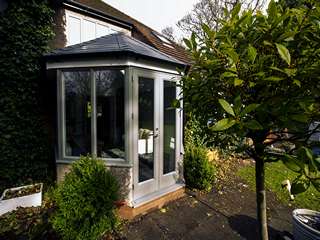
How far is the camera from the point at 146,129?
537cm

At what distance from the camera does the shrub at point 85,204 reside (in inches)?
138

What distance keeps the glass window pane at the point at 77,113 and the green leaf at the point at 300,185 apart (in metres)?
4.59

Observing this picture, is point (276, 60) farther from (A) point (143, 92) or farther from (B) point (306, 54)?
(A) point (143, 92)

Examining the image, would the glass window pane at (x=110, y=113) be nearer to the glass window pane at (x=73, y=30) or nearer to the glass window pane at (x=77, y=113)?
the glass window pane at (x=77, y=113)

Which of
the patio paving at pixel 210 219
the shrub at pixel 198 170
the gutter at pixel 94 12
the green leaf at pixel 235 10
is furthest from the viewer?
the gutter at pixel 94 12

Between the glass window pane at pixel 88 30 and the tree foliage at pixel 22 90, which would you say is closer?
the tree foliage at pixel 22 90

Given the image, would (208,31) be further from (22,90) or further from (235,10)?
(22,90)

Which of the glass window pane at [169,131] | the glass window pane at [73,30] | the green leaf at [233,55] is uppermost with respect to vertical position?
the glass window pane at [73,30]

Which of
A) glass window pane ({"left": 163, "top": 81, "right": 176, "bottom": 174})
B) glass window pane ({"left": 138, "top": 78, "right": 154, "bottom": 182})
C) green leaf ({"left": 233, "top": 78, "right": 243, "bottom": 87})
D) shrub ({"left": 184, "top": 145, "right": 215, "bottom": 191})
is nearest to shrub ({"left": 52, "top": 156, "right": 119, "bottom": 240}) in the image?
glass window pane ({"left": 138, "top": 78, "right": 154, "bottom": 182})

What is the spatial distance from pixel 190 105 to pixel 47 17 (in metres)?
5.58

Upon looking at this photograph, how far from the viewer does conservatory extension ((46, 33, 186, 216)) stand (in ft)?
16.0

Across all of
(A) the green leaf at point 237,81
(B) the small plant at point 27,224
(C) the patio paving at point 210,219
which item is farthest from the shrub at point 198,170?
(A) the green leaf at point 237,81

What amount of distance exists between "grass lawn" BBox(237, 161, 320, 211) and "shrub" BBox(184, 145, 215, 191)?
5.55 ft

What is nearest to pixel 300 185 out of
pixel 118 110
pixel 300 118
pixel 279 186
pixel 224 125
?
pixel 300 118
